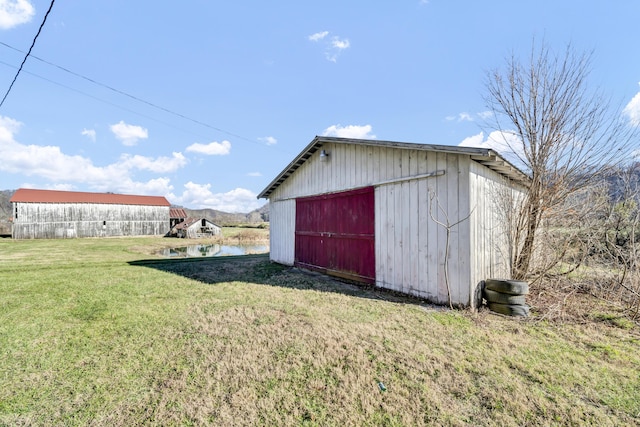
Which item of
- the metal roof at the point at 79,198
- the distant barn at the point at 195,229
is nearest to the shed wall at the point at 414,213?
the distant barn at the point at 195,229

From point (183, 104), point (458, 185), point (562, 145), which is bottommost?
point (458, 185)

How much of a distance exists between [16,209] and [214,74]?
1102 inches

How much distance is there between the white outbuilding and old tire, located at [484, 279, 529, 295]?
0.24 metres

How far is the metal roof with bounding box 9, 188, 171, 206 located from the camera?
26.0 metres

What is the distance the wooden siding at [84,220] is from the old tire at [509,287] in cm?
3543

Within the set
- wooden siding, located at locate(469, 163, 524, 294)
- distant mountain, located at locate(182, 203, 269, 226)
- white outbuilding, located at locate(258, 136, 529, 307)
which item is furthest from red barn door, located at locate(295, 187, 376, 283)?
distant mountain, located at locate(182, 203, 269, 226)

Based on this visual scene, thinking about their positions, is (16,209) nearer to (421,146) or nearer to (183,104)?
(183,104)

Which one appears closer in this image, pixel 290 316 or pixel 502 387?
Answer: pixel 502 387

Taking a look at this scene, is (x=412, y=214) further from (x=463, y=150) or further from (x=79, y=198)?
(x=79, y=198)

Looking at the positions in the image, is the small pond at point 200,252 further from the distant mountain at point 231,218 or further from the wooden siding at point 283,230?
the distant mountain at point 231,218

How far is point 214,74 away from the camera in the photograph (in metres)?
11.5

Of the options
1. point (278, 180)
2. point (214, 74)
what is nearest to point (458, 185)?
point (278, 180)

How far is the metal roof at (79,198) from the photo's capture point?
2597 centimetres

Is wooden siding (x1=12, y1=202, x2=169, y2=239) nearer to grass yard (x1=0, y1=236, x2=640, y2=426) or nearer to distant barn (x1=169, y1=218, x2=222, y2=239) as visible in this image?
distant barn (x1=169, y1=218, x2=222, y2=239)
